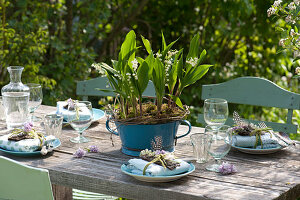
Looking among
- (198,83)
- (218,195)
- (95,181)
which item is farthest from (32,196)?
(198,83)

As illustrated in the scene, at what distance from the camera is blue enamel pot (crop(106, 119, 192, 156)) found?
177cm

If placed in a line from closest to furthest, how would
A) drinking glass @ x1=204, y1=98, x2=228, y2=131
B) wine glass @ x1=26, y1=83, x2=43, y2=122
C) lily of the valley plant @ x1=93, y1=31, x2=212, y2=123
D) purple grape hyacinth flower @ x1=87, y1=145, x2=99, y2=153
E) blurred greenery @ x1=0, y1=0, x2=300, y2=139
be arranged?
lily of the valley plant @ x1=93, y1=31, x2=212, y2=123
purple grape hyacinth flower @ x1=87, y1=145, x2=99, y2=153
drinking glass @ x1=204, y1=98, x2=228, y2=131
wine glass @ x1=26, y1=83, x2=43, y2=122
blurred greenery @ x1=0, y1=0, x2=300, y2=139

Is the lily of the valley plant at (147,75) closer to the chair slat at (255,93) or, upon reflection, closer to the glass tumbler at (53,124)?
the glass tumbler at (53,124)

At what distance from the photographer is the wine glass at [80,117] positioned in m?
1.95

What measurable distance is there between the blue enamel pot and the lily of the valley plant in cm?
3

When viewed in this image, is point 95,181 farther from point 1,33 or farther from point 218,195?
point 1,33

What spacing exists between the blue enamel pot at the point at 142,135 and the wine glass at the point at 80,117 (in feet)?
0.62

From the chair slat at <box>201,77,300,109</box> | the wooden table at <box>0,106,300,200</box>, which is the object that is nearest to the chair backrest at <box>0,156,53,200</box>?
the wooden table at <box>0,106,300,200</box>

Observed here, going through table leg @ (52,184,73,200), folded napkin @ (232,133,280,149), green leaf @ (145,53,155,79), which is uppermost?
green leaf @ (145,53,155,79)

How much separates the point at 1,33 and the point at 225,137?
233 centimetres

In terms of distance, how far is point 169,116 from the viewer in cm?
180

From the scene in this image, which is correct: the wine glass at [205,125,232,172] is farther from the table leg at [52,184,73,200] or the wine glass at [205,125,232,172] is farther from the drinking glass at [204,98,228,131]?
the table leg at [52,184,73,200]

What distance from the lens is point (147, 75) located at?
1.75 m

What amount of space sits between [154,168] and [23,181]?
0.46m
